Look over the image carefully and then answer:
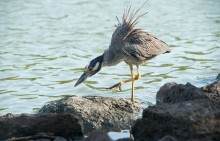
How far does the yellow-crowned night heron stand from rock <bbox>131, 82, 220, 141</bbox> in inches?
133

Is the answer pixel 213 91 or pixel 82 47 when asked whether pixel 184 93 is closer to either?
pixel 213 91

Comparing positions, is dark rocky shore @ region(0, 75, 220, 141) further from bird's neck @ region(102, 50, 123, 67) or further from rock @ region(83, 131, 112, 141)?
bird's neck @ region(102, 50, 123, 67)

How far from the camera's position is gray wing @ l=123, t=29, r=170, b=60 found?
10305mm

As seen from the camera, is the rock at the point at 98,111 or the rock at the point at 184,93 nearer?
the rock at the point at 184,93

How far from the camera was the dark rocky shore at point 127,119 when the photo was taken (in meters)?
6.27

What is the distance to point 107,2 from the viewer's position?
62.2ft

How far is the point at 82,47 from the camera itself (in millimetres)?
14555

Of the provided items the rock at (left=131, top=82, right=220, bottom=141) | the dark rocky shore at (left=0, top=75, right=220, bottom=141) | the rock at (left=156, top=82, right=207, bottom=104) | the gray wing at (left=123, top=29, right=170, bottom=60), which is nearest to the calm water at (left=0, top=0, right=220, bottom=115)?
the gray wing at (left=123, top=29, right=170, bottom=60)

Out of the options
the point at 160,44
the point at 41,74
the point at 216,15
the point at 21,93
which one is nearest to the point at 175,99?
the point at 160,44

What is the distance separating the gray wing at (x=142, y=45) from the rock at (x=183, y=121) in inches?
131

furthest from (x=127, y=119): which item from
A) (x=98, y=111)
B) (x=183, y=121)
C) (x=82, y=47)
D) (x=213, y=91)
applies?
(x=82, y=47)

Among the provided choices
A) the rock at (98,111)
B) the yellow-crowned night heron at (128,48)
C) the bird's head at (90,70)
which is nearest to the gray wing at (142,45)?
the yellow-crowned night heron at (128,48)

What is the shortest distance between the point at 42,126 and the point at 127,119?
1.66 meters

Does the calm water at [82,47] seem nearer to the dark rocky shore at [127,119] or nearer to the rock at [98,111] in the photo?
the rock at [98,111]
